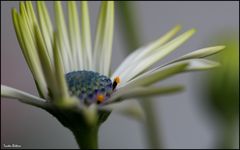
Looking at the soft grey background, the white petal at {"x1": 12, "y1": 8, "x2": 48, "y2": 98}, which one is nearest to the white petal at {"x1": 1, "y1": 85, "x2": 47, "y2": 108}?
the white petal at {"x1": 12, "y1": 8, "x2": 48, "y2": 98}

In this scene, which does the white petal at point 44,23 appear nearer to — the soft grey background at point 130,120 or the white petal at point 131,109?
the white petal at point 131,109

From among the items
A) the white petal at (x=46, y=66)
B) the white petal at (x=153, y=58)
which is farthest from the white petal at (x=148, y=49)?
the white petal at (x=46, y=66)

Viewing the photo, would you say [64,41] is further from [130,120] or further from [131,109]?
[130,120]

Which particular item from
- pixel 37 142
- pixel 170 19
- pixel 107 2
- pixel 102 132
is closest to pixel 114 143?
pixel 102 132

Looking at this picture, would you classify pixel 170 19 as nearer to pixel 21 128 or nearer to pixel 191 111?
pixel 191 111

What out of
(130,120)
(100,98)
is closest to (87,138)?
(100,98)

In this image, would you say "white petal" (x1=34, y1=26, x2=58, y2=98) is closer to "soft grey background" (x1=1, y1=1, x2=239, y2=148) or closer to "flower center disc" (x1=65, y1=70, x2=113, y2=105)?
"flower center disc" (x1=65, y1=70, x2=113, y2=105)
